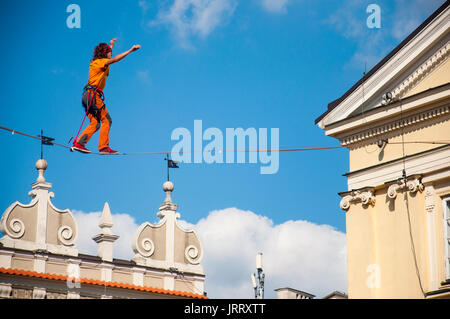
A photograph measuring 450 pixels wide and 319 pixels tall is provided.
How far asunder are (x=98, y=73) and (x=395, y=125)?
846 cm

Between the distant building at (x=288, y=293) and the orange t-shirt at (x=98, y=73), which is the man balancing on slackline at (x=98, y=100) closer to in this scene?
the orange t-shirt at (x=98, y=73)

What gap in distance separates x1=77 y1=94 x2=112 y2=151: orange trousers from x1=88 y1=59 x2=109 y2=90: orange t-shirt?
0.28 meters

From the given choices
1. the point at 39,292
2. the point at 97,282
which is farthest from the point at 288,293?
the point at 97,282

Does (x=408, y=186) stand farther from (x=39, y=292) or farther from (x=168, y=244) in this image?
(x=168, y=244)

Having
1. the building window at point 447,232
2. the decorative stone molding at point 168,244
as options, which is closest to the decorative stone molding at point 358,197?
the building window at point 447,232

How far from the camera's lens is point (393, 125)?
26.9 m

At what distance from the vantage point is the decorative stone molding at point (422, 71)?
86.1 ft

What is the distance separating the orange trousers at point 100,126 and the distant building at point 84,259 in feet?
54.0

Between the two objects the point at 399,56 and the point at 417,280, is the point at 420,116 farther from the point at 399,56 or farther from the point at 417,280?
the point at 417,280
